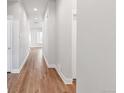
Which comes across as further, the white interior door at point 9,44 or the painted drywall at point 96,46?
the white interior door at point 9,44

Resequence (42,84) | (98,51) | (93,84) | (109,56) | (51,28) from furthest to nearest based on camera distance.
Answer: (51,28), (42,84), (93,84), (98,51), (109,56)

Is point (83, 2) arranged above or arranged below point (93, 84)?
above

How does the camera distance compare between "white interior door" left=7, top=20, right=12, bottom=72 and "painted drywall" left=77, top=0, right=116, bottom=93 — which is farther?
"white interior door" left=7, top=20, right=12, bottom=72

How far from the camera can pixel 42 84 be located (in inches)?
171

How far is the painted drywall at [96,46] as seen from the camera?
125cm

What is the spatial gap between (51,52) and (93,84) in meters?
5.01

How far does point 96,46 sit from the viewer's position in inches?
61.7

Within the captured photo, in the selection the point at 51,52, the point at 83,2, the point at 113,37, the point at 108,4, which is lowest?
the point at 51,52

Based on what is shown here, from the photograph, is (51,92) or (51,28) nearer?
(51,92)

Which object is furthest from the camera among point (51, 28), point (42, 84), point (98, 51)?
point (51, 28)

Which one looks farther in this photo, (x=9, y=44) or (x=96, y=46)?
(x=9, y=44)

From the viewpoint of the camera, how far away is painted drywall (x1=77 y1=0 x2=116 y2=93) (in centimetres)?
125

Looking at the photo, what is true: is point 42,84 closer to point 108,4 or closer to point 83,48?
point 83,48
